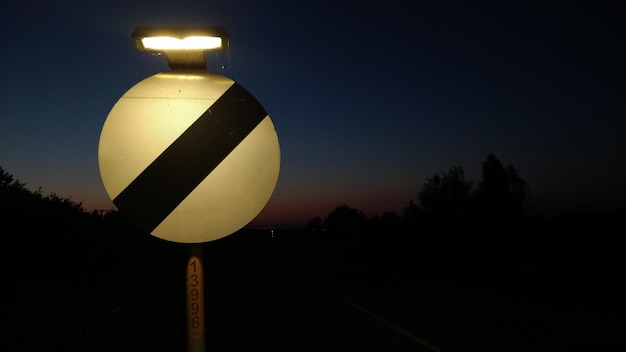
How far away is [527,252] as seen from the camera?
31.4 metres

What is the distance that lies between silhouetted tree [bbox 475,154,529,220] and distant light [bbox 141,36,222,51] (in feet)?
245

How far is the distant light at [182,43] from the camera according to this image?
1.60m

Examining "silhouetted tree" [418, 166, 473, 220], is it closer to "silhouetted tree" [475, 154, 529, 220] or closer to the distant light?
"silhouetted tree" [475, 154, 529, 220]

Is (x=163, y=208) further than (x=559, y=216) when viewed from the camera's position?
No

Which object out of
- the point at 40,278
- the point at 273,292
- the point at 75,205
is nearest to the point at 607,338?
the point at 273,292

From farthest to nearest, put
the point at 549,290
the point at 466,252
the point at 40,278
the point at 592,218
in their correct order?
the point at 592,218 → the point at 466,252 → the point at 549,290 → the point at 40,278

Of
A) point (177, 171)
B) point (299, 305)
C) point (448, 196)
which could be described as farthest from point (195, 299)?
point (448, 196)

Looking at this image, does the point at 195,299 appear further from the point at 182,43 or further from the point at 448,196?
the point at 448,196

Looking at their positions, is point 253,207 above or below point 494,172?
below

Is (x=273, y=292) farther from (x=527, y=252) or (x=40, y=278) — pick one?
(x=527, y=252)

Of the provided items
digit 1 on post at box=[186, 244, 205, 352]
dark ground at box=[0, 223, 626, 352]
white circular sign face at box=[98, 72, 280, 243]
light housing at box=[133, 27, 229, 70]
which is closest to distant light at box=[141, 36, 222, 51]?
light housing at box=[133, 27, 229, 70]

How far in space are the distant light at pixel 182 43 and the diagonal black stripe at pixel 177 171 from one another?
0.76 feet

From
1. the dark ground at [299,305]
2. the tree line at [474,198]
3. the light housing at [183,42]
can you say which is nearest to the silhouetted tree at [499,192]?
the tree line at [474,198]

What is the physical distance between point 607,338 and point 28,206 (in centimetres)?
1486
